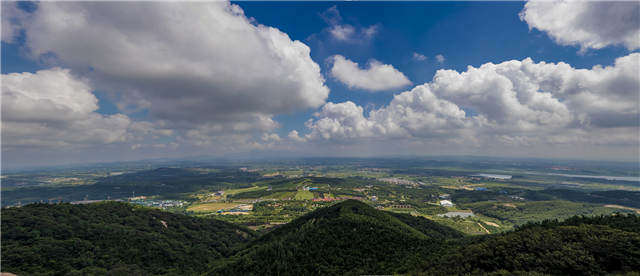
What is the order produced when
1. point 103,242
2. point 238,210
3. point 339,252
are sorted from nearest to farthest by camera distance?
point 339,252 → point 103,242 → point 238,210

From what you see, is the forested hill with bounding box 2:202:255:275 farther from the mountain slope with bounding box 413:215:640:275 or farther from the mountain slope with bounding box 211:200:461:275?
the mountain slope with bounding box 413:215:640:275

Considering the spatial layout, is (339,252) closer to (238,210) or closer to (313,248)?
(313,248)

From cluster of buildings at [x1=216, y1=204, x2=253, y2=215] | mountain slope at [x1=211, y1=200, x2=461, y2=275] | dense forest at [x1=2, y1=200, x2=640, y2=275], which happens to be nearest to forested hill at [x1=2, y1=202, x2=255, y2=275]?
dense forest at [x1=2, y1=200, x2=640, y2=275]

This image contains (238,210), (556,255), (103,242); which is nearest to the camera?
(556,255)

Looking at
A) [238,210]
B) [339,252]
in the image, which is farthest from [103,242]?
[238,210]

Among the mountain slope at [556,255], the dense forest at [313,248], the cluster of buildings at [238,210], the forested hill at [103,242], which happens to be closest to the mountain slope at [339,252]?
the dense forest at [313,248]

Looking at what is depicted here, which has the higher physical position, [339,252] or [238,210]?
[339,252]
